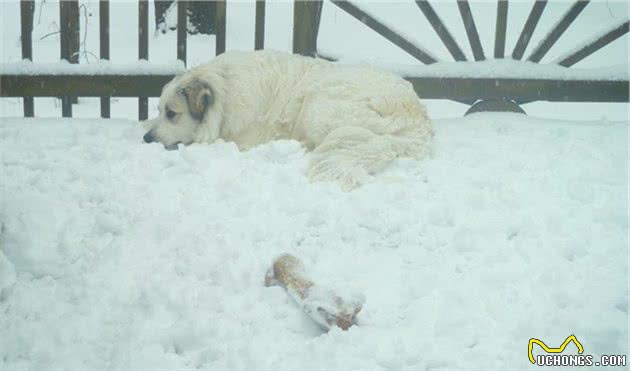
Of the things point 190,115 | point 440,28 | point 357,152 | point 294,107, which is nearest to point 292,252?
point 357,152

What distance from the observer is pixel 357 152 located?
16.3 ft

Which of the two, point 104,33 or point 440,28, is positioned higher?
point 440,28

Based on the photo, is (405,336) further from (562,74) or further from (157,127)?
(562,74)

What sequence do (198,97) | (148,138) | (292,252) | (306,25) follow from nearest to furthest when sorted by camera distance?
(292,252), (148,138), (198,97), (306,25)

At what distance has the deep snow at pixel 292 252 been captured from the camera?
3.05m

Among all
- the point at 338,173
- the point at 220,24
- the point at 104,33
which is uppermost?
the point at 220,24

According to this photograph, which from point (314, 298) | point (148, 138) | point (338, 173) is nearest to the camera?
A: point (314, 298)

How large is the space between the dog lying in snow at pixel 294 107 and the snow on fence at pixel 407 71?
1.93 feet

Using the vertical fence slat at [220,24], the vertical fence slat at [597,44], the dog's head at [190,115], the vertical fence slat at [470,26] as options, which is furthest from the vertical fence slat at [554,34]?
the dog's head at [190,115]

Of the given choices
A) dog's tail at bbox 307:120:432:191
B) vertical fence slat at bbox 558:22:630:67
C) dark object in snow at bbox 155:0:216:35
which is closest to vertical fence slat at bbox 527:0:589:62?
vertical fence slat at bbox 558:22:630:67

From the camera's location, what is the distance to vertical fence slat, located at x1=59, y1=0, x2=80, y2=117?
20.7 ft

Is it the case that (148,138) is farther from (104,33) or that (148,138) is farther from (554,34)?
(554,34)

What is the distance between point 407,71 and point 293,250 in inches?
128

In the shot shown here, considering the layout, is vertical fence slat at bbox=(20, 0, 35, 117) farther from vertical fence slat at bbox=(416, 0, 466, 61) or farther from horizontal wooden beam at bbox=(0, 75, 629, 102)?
vertical fence slat at bbox=(416, 0, 466, 61)
